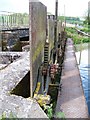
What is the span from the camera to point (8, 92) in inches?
111

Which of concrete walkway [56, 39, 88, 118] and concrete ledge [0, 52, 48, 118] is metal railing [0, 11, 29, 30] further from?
concrete ledge [0, 52, 48, 118]

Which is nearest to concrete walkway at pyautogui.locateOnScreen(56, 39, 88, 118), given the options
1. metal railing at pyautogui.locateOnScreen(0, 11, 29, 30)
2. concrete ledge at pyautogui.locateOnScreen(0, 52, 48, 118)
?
concrete ledge at pyautogui.locateOnScreen(0, 52, 48, 118)

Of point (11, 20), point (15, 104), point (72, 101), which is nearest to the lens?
point (15, 104)

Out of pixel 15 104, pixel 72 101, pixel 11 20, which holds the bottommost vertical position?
pixel 72 101

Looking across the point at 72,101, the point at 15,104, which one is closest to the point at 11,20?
the point at 72,101

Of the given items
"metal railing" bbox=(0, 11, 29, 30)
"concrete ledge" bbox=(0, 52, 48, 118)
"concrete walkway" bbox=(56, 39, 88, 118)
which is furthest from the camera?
"metal railing" bbox=(0, 11, 29, 30)

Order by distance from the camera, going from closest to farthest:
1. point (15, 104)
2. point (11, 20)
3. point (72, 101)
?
1. point (15, 104)
2. point (72, 101)
3. point (11, 20)

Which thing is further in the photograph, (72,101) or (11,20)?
(11,20)

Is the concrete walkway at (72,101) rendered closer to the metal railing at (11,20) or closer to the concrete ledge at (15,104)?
the concrete ledge at (15,104)

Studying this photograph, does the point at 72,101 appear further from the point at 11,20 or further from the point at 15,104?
the point at 11,20

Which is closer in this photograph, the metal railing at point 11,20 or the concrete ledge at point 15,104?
the concrete ledge at point 15,104

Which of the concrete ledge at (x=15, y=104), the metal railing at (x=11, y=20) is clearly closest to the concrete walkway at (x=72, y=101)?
the concrete ledge at (x=15, y=104)

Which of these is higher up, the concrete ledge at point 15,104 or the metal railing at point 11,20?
the metal railing at point 11,20

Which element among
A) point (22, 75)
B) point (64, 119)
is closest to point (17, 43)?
point (22, 75)
